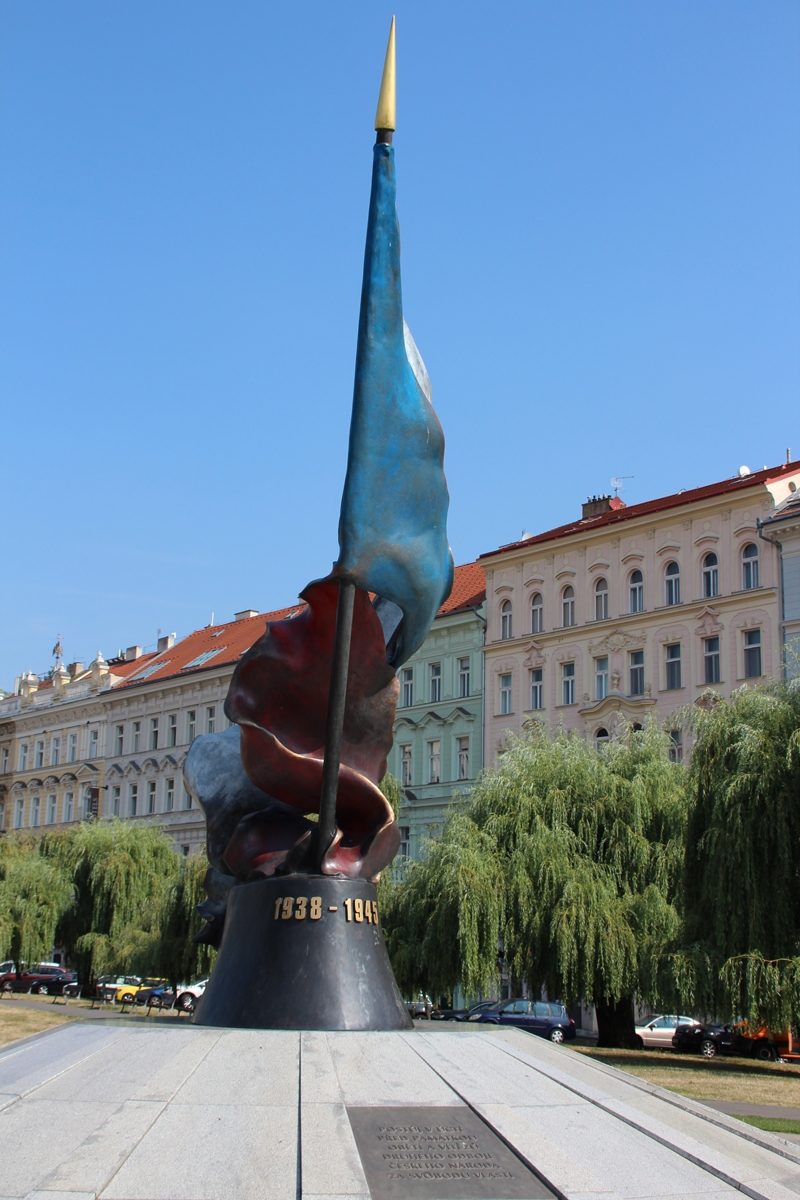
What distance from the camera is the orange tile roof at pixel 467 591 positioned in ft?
149

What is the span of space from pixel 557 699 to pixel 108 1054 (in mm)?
34261

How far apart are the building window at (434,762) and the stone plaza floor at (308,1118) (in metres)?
36.4

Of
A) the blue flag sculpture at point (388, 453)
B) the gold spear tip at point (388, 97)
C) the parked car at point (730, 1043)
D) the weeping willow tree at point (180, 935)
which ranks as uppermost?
the gold spear tip at point (388, 97)

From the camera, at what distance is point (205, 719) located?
5372 cm

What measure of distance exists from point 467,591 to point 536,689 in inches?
250

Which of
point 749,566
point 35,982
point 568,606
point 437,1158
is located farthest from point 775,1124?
point 35,982

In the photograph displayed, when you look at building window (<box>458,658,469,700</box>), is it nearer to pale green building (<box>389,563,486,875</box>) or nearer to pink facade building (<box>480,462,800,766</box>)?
pale green building (<box>389,563,486,875</box>)

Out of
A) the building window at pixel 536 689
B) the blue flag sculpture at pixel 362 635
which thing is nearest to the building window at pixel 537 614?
the building window at pixel 536 689

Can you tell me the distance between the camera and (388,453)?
954cm

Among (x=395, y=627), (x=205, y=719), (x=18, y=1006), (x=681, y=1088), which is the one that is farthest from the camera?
(x=205, y=719)

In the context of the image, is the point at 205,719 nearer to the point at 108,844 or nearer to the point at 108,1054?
the point at 108,844

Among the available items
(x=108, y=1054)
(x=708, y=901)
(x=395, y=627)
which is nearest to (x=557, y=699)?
(x=708, y=901)

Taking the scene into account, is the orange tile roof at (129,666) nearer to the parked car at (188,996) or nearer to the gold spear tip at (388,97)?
the parked car at (188,996)

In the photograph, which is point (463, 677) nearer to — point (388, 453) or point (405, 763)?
point (405, 763)
